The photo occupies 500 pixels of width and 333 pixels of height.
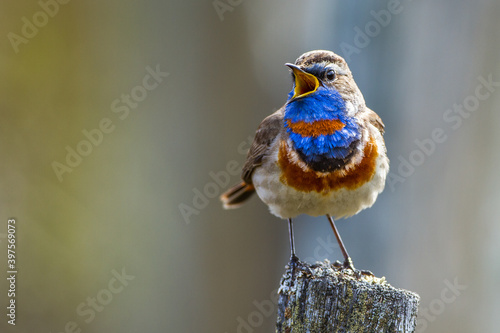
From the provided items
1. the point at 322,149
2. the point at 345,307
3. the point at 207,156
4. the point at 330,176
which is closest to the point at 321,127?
the point at 322,149

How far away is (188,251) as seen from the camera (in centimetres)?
736

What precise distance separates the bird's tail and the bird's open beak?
4.24 feet

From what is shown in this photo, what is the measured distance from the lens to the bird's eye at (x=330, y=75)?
4234 mm

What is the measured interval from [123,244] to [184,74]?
2.49 meters

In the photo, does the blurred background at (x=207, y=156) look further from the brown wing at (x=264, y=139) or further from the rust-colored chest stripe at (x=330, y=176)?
the rust-colored chest stripe at (x=330, y=176)

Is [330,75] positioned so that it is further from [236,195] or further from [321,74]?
[236,195]

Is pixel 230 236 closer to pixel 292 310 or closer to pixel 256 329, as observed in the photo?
pixel 256 329

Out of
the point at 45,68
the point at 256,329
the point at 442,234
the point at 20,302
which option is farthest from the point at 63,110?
the point at 442,234

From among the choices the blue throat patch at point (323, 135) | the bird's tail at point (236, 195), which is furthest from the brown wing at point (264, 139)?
the bird's tail at point (236, 195)

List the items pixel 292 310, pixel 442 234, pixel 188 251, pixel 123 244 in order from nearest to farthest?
pixel 292 310 < pixel 442 234 < pixel 188 251 < pixel 123 244

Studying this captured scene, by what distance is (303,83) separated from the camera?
14.0 ft

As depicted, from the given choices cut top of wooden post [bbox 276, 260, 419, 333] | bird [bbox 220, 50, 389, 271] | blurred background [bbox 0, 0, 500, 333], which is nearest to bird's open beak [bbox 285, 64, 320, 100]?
bird [bbox 220, 50, 389, 271]

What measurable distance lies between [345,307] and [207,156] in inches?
167

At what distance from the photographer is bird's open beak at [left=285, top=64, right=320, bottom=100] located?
4.16 meters
